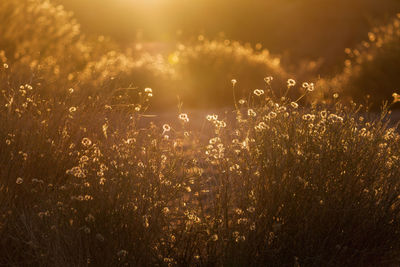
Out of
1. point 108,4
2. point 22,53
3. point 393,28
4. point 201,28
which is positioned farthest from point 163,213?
point 108,4

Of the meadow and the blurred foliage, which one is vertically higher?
the blurred foliage

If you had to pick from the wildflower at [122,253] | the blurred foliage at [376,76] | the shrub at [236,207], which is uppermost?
the blurred foliage at [376,76]

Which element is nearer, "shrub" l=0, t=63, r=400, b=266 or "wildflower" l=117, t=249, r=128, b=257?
"wildflower" l=117, t=249, r=128, b=257

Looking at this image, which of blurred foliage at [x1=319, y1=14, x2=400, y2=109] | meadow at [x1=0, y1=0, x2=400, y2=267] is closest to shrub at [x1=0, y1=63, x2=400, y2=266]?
meadow at [x1=0, y1=0, x2=400, y2=267]

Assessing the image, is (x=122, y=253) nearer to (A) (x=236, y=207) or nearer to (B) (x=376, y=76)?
(A) (x=236, y=207)

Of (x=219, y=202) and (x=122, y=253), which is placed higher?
(x=219, y=202)

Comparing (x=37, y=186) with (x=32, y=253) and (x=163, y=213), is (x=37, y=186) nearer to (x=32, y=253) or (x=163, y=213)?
(x=32, y=253)

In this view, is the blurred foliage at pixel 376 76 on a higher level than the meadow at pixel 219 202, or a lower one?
higher

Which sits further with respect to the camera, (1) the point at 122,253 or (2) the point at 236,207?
(2) the point at 236,207

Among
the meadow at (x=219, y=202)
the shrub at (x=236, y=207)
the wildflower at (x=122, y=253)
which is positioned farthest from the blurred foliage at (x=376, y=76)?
the wildflower at (x=122, y=253)

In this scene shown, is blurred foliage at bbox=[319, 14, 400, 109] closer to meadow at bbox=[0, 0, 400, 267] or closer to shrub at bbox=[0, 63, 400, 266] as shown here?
meadow at bbox=[0, 0, 400, 267]

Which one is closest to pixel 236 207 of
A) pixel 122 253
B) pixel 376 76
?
pixel 122 253

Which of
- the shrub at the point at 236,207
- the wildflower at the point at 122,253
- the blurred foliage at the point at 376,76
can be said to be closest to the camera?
the wildflower at the point at 122,253

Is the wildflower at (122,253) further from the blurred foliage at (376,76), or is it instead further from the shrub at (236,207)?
the blurred foliage at (376,76)
